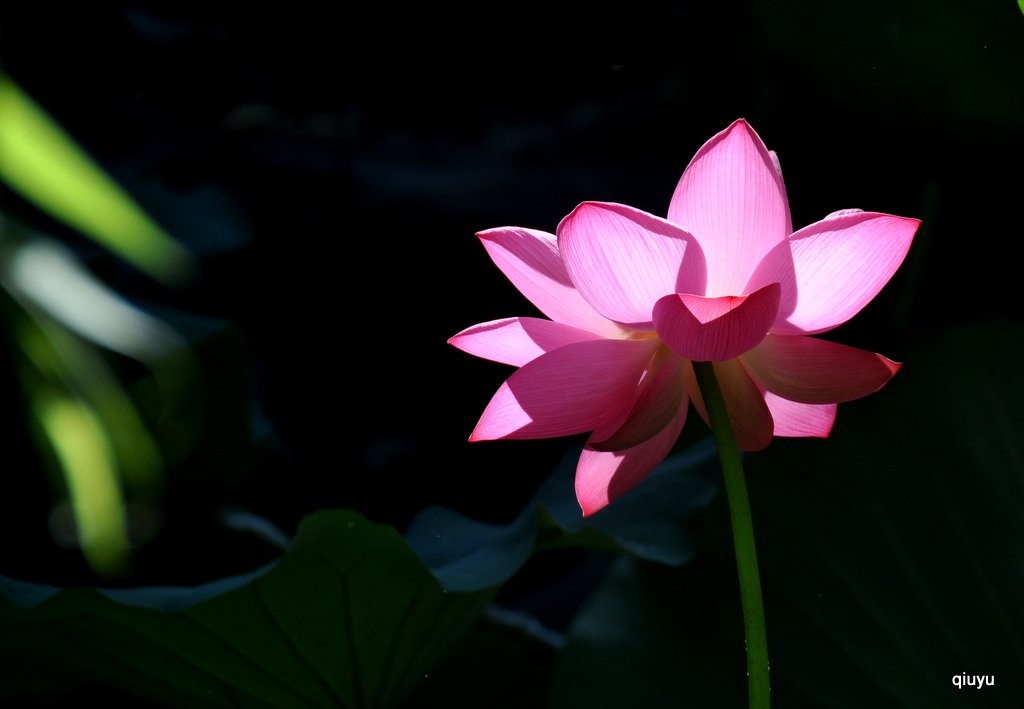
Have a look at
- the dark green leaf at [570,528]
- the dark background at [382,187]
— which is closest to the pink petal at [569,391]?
the dark green leaf at [570,528]

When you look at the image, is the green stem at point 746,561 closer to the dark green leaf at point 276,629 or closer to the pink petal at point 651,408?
the pink petal at point 651,408

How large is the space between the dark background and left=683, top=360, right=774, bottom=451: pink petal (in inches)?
24.8

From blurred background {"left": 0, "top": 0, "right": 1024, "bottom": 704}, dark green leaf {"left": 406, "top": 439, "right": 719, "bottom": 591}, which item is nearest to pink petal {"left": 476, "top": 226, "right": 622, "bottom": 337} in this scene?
dark green leaf {"left": 406, "top": 439, "right": 719, "bottom": 591}

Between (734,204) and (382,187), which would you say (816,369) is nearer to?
(734,204)

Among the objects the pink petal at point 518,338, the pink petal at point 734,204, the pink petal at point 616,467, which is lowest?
the pink petal at point 616,467

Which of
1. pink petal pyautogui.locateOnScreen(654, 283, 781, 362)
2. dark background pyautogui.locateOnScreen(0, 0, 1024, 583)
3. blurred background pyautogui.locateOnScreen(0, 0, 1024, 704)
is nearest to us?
pink petal pyautogui.locateOnScreen(654, 283, 781, 362)

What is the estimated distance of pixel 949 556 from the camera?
2.12 ft

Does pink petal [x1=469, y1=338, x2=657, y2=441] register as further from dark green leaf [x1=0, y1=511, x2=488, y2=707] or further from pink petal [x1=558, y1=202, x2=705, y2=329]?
dark green leaf [x1=0, y1=511, x2=488, y2=707]

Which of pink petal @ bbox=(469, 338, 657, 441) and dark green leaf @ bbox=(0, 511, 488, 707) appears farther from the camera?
dark green leaf @ bbox=(0, 511, 488, 707)

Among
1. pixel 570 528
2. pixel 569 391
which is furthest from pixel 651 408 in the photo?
pixel 570 528

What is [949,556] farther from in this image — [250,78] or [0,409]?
[250,78]

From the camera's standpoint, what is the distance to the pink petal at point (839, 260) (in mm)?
323

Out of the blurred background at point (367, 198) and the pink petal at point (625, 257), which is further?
the blurred background at point (367, 198)

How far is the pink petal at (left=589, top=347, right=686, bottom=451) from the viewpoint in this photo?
1.15 ft
